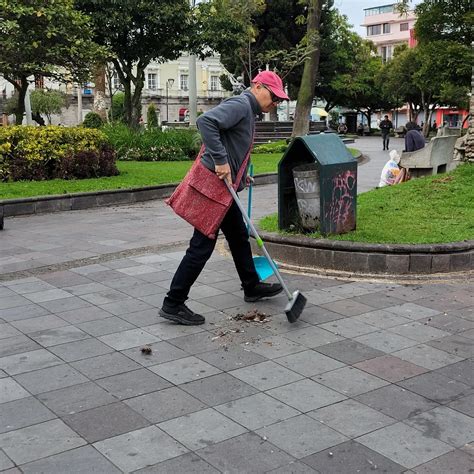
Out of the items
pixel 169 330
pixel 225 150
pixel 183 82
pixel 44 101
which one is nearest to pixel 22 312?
pixel 169 330

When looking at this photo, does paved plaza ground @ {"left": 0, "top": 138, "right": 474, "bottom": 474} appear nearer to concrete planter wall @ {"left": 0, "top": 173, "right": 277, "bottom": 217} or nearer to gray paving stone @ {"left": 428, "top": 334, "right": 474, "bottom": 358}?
gray paving stone @ {"left": 428, "top": 334, "right": 474, "bottom": 358}

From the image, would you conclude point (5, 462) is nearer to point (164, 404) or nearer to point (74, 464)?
point (74, 464)

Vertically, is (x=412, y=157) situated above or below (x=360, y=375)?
above

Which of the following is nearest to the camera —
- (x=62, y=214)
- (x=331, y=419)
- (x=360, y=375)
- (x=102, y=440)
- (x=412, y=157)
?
(x=102, y=440)

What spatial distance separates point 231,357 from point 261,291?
1.23m

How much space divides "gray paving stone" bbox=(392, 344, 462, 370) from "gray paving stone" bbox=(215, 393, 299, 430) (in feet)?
3.62

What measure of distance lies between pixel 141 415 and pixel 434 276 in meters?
3.72

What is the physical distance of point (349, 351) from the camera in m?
4.50

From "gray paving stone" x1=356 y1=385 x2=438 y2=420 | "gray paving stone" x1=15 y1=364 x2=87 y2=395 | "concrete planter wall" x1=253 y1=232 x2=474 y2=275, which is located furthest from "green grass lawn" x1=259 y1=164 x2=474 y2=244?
"gray paving stone" x1=15 y1=364 x2=87 y2=395

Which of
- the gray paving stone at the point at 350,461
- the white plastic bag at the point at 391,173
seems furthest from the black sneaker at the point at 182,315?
the white plastic bag at the point at 391,173

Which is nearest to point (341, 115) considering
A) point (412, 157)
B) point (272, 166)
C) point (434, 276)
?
point (272, 166)

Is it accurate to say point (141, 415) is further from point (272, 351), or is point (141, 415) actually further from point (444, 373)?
point (444, 373)

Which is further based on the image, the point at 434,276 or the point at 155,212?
the point at 155,212

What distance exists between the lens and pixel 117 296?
5.79 m
